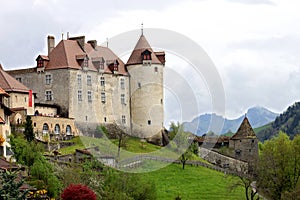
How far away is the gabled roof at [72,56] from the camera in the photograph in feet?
258

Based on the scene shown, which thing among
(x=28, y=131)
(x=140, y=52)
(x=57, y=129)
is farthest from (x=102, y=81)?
(x=28, y=131)

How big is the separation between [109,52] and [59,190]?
35.7 metres

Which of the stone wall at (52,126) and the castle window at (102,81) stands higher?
the castle window at (102,81)

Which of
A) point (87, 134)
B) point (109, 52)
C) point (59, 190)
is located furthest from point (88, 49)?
point (59, 190)

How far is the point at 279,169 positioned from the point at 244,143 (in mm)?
19866

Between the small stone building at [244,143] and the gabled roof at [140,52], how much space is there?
14225 mm

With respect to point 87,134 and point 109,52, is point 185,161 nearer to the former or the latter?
point 87,134

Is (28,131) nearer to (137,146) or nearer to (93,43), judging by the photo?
(137,146)

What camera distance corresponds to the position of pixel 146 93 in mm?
83750

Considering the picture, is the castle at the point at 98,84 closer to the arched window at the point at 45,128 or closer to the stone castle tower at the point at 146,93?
the stone castle tower at the point at 146,93

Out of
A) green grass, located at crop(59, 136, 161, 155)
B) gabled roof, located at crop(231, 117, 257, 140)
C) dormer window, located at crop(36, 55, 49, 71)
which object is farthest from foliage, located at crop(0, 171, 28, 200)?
gabled roof, located at crop(231, 117, 257, 140)

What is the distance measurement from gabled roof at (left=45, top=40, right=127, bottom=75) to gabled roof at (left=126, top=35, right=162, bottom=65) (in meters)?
1.61

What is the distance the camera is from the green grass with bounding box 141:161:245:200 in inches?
2576

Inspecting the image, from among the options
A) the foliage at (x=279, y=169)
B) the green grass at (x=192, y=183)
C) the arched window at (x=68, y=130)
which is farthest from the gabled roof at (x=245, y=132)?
the arched window at (x=68, y=130)
